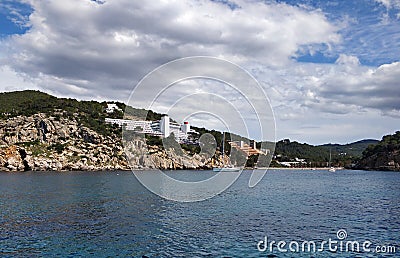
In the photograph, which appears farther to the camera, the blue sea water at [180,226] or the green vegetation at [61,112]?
the green vegetation at [61,112]

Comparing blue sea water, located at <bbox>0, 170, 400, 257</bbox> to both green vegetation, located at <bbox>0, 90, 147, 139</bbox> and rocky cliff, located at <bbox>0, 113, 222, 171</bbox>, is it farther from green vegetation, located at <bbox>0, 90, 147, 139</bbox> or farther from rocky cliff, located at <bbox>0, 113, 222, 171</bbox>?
green vegetation, located at <bbox>0, 90, 147, 139</bbox>

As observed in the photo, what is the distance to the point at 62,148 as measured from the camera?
158625 millimetres

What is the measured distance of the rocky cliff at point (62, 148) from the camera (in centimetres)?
14725

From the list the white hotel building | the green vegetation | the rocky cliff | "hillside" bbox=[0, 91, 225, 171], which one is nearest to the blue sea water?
"hillside" bbox=[0, 91, 225, 171]

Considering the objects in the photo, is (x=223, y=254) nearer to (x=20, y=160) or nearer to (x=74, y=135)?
(x=20, y=160)

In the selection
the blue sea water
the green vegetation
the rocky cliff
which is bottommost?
the blue sea water

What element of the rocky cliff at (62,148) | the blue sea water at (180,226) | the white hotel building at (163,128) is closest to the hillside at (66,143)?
the rocky cliff at (62,148)

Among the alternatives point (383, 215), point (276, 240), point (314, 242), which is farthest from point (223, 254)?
point (383, 215)

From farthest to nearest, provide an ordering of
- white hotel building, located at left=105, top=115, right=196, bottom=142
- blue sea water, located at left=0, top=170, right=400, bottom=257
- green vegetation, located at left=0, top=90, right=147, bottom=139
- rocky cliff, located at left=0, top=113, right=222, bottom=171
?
1. green vegetation, located at left=0, top=90, right=147, bottom=139
2. white hotel building, located at left=105, top=115, right=196, bottom=142
3. rocky cliff, located at left=0, top=113, right=222, bottom=171
4. blue sea water, located at left=0, top=170, right=400, bottom=257

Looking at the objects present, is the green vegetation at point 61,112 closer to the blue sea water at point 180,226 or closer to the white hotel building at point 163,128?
the white hotel building at point 163,128

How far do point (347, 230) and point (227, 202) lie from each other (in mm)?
20952

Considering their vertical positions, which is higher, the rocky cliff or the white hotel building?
the white hotel building

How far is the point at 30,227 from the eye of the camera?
112 ft

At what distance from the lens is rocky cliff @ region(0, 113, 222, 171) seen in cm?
14725
